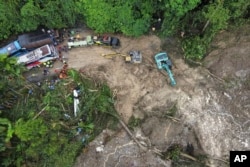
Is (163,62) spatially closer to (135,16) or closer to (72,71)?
(135,16)

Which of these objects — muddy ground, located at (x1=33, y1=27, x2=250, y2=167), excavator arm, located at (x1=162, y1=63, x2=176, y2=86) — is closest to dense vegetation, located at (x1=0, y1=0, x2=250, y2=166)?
muddy ground, located at (x1=33, y1=27, x2=250, y2=167)

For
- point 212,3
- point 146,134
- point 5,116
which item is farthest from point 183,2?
point 5,116

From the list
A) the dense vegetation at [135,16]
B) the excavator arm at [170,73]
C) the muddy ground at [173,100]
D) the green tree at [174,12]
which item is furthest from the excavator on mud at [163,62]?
the green tree at [174,12]

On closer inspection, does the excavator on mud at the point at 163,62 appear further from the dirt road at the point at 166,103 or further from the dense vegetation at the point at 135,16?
the dense vegetation at the point at 135,16

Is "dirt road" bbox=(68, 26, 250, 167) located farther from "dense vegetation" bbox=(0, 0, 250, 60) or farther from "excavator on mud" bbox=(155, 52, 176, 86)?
"dense vegetation" bbox=(0, 0, 250, 60)

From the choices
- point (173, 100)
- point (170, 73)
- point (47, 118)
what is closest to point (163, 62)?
point (170, 73)

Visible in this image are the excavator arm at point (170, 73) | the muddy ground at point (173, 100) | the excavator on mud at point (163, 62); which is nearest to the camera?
the muddy ground at point (173, 100)
